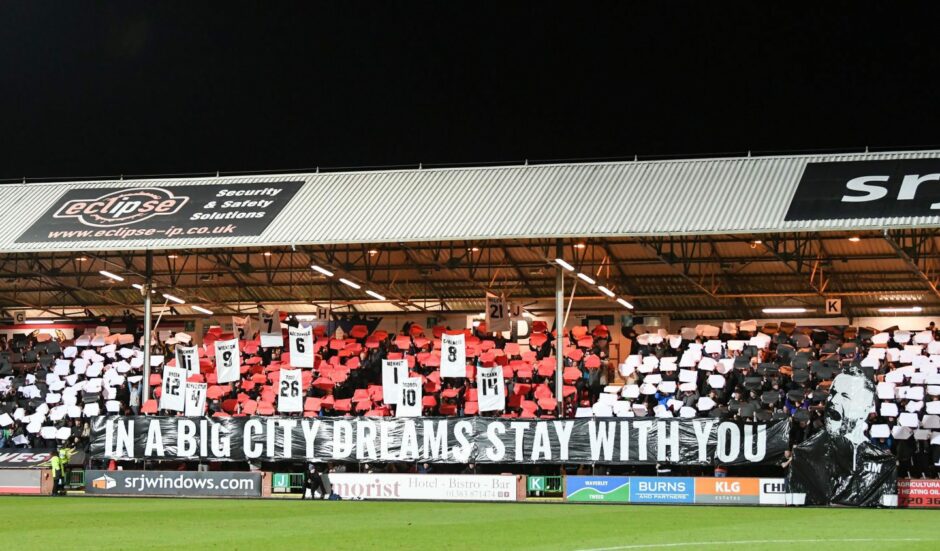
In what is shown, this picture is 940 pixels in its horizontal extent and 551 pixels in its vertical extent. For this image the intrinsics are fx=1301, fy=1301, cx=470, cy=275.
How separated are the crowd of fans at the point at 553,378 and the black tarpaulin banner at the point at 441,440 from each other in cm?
132

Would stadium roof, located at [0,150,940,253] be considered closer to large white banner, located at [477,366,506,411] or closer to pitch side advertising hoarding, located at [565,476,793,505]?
large white banner, located at [477,366,506,411]

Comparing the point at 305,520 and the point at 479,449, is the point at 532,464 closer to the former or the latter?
the point at 479,449

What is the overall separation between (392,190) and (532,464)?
28.4 feet

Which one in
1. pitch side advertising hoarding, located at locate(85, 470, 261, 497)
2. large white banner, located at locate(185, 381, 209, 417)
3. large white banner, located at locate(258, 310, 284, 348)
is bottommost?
pitch side advertising hoarding, located at locate(85, 470, 261, 497)

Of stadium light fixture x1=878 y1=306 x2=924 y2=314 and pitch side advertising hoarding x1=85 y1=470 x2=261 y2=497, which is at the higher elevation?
stadium light fixture x1=878 y1=306 x2=924 y2=314

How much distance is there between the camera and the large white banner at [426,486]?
30422 mm

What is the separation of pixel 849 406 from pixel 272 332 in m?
18.4

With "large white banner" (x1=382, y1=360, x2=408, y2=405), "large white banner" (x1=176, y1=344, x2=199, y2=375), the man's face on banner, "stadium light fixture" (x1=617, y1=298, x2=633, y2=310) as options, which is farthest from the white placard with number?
the man's face on banner

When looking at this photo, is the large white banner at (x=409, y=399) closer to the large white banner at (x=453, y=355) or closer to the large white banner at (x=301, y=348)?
the large white banner at (x=453, y=355)

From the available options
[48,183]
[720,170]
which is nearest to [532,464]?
[720,170]

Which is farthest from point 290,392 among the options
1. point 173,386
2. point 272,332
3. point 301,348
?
point 272,332

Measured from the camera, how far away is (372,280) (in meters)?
40.8

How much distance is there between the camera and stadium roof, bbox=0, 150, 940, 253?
30828 mm

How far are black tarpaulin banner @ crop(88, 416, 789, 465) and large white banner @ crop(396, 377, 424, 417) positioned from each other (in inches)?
58.8
